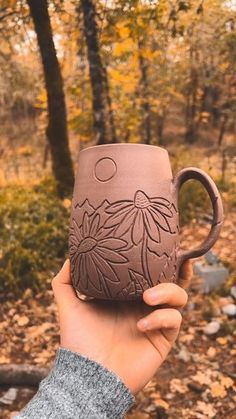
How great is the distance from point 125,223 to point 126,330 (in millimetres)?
335

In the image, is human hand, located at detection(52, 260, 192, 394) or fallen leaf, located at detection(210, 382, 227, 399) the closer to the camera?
human hand, located at detection(52, 260, 192, 394)

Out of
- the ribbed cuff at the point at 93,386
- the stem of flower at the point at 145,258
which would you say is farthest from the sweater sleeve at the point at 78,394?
the stem of flower at the point at 145,258

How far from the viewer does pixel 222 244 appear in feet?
17.7

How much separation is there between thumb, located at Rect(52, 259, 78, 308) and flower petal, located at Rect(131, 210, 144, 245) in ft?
0.99

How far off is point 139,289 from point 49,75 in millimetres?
4575

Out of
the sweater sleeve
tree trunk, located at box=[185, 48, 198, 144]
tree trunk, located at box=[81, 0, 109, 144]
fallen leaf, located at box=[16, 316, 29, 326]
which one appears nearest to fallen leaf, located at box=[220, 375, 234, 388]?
fallen leaf, located at box=[16, 316, 29, 326]

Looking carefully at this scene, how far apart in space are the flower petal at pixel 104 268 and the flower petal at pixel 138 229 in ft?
0.35

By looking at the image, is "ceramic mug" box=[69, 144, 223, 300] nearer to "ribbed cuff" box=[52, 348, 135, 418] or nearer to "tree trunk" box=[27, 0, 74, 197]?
"ribbed cuff" box=[52, 348, 135, 418]

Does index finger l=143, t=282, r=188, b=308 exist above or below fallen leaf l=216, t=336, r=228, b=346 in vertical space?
above

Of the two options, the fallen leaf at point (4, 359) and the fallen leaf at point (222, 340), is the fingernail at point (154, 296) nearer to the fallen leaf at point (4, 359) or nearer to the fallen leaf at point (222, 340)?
the fallen leaf at point (4, 359)

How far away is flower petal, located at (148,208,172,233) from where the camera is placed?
4.26ft

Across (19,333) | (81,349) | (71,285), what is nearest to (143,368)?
(81,349)

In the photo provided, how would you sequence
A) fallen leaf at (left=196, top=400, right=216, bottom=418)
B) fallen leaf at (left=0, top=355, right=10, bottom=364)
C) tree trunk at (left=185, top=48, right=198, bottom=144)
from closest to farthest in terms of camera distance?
fallen leaf at (left=196, top=400, right=216, bottom=418) → fallen leaf at (left=0, top=355, right=10, bottom=364) → tree trunk at (left=185, top=48, right=198, bottom=144)

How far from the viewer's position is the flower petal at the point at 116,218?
4.17 feet
